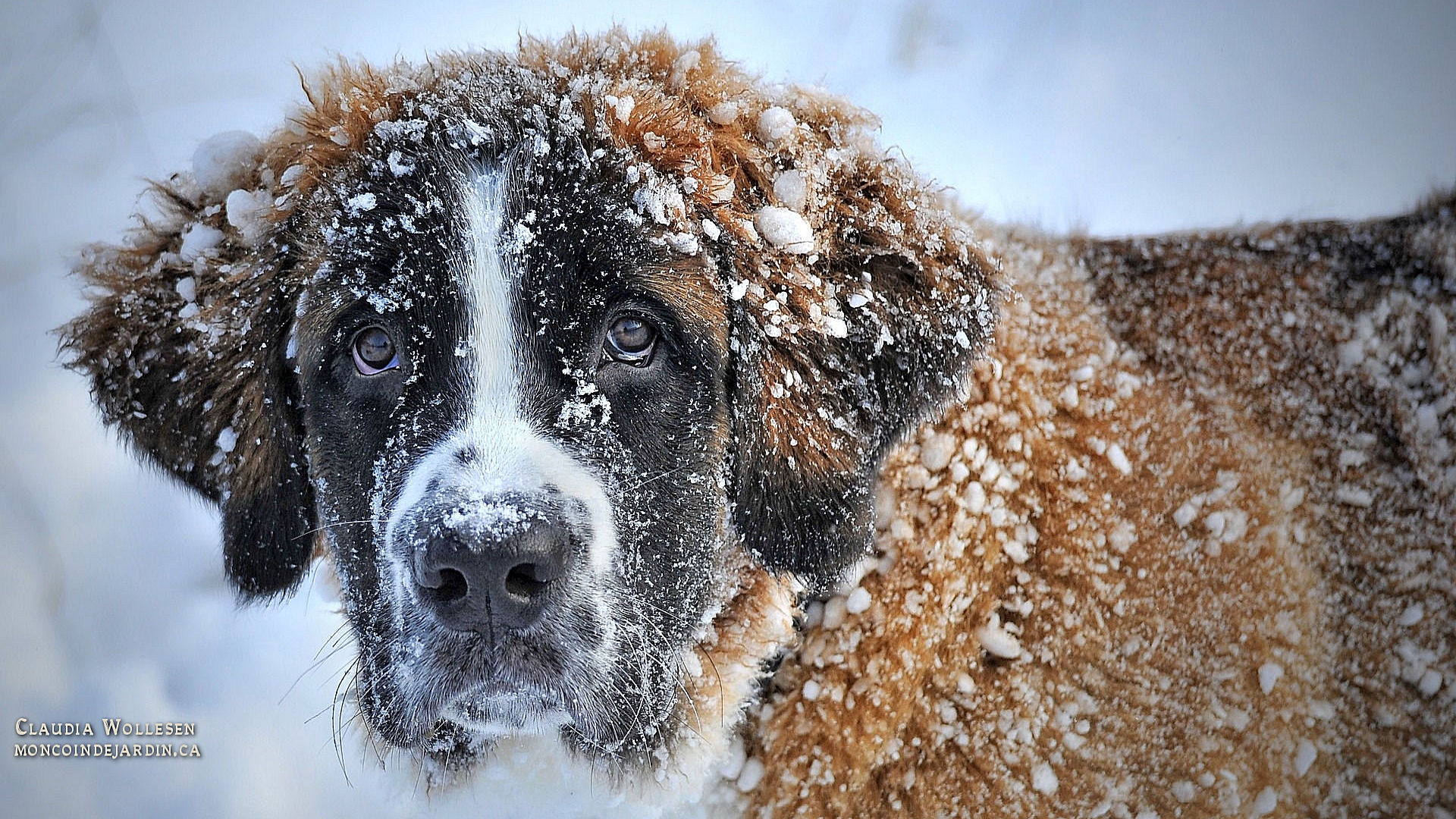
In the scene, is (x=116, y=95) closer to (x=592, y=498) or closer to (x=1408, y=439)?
(x=592, y=498)

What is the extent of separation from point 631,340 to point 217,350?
999mm

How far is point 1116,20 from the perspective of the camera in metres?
3.71

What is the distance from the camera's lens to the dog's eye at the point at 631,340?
1.78 meters

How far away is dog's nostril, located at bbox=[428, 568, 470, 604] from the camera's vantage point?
61.5 inches

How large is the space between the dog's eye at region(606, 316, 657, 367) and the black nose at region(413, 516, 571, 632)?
393mm

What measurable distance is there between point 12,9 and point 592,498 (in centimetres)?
349

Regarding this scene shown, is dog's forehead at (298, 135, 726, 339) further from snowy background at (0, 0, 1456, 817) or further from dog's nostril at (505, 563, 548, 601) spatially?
snowy background at (0, 0, 1456, 817)

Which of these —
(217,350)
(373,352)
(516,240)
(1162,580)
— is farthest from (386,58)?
(1162,580)

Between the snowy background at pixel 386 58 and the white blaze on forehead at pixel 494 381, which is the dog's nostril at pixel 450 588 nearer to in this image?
the white blaze on forehead at pixel 494 381

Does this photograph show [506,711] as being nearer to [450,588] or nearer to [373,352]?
[450,588]

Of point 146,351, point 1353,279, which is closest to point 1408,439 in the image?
point 1353,279

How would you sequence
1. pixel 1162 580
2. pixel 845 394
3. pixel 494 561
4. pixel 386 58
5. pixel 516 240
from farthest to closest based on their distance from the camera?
1. pixel 386 58
2. pixel 1162 580
3. pixel 845 394
4. pixel 516 240
5. pixel 494 561

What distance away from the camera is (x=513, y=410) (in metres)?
1.70

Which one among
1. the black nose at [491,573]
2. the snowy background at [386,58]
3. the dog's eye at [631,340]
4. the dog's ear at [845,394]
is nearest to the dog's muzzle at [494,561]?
the black nose at [491,573]
